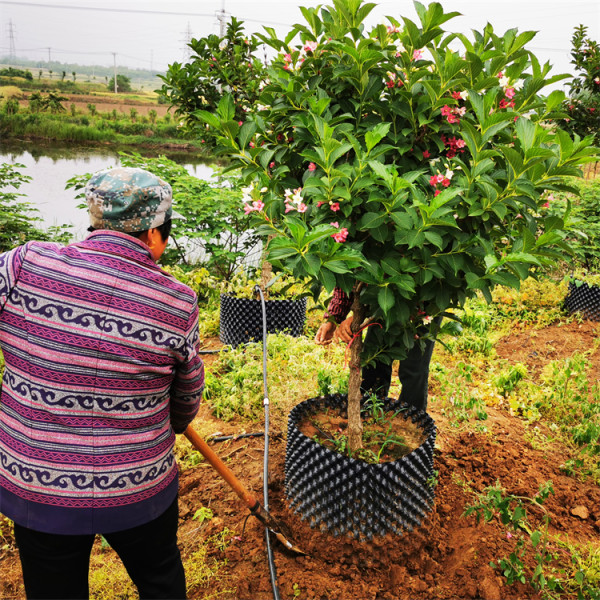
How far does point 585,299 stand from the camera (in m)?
5.13

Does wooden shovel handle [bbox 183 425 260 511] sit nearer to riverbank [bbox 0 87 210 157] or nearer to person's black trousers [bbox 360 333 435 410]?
person's black trousers [bbox 360 333 435 410]

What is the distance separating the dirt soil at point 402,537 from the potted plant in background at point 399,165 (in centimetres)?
16

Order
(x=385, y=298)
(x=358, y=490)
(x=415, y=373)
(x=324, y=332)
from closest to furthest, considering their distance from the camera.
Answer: (x=385, y=298), (x=358, y=490), (x=324, y=332), (x=415, y=373)

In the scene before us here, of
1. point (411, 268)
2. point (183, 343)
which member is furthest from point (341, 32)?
point (183, 343)

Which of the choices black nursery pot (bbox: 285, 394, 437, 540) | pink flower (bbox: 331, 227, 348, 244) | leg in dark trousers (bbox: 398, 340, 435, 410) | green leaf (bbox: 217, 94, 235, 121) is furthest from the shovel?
green leaf (bbox: 217, 94, 235, 121)

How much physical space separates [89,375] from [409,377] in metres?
1.97

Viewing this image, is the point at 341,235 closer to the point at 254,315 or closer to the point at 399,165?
the point at 399,165

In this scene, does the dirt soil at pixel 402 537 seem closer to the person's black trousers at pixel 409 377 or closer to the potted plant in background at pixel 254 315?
the person's black trousers at pixel 409 377

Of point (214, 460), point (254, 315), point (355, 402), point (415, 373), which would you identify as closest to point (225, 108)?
point (214, 460)

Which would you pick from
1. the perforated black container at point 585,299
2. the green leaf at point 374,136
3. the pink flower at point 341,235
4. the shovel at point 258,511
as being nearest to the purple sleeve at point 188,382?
the shovel at point 258,511

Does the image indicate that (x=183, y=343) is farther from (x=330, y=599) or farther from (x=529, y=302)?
(x=529, y=302)

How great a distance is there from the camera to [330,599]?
1886 mm

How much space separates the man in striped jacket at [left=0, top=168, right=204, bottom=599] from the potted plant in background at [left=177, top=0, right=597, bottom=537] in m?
0.41

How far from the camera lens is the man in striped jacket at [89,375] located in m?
1.19
